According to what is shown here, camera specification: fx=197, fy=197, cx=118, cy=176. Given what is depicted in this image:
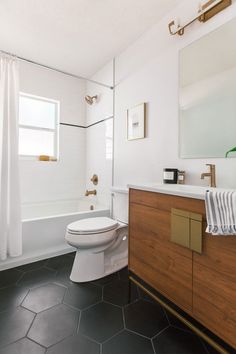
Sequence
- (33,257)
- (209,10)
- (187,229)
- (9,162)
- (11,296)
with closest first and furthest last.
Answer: (187,229) → (209,10) → (11,296) → (9,162) → (33,257)

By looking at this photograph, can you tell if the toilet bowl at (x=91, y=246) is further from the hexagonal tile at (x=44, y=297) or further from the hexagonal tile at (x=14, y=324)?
the hexagonal tile at (x=14, y=324)

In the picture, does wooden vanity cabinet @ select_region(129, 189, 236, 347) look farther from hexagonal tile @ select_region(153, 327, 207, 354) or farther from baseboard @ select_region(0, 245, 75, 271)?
baseboard @ select_region(0, 245, 75, 271)

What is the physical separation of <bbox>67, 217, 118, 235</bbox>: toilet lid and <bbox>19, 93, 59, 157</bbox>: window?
4.77 ft

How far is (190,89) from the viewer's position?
4.99 feet

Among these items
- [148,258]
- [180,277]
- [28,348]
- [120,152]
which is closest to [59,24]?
[120,152]

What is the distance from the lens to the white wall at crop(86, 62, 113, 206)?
254cm

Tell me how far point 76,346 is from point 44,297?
0.52 m

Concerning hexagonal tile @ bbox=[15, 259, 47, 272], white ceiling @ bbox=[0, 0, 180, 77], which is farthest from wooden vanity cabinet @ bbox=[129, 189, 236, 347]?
white ceiling @ bbox=[0, 0, 180, 77]

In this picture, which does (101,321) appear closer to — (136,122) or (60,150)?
(136,122)

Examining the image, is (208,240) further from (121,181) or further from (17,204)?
(17,204)

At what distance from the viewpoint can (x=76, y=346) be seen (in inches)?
41.9

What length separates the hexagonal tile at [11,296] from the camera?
1.37 metres

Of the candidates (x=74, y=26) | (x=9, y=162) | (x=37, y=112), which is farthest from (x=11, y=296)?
(x=74, y=26)

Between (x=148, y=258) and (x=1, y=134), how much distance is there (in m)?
1.69
